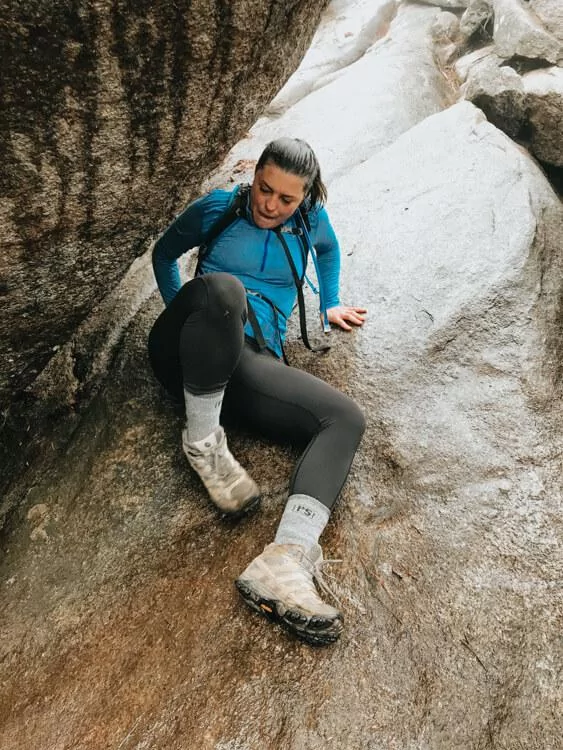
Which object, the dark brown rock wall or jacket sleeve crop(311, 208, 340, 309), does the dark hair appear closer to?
the dark brown rock wall

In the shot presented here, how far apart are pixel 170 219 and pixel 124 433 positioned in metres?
1.37

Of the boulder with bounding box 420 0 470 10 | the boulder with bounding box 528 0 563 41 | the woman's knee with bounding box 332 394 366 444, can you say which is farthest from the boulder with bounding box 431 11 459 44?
the woman's knee with bounding box 332 394 366 444

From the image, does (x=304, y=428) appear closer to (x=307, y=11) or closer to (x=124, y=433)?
(x=124, y=433)

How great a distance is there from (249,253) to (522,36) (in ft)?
24.5

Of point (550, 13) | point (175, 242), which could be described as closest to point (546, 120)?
point (550, 13)

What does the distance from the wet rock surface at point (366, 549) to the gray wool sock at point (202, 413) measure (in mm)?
416

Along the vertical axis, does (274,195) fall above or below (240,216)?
above

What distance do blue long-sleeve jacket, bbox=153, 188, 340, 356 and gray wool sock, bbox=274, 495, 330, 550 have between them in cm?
103

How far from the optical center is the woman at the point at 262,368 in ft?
9.15

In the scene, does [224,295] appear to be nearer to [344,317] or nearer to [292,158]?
[292,158]

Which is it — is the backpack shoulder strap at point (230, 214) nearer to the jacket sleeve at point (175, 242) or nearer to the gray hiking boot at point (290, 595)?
the jacket sleeve at point (175, 242)

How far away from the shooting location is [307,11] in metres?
2.84

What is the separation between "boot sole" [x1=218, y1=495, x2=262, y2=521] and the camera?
3.18 m

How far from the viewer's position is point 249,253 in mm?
3543
